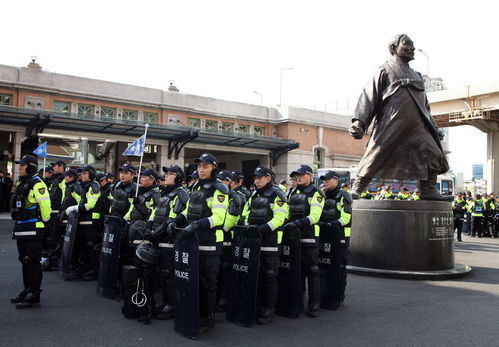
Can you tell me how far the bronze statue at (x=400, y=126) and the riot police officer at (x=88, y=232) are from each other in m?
5.53

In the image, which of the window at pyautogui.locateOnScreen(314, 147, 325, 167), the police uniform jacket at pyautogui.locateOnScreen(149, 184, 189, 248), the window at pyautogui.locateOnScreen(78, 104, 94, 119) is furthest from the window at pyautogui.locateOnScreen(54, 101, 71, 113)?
the police uniform jacket at pyautogui.locateOnScreen(149, 184, 189, 248)

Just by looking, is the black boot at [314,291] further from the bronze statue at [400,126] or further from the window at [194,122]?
the window at [194,122]

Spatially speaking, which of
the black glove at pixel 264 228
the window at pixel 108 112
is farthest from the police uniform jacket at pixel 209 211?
the window at pixel 108 112

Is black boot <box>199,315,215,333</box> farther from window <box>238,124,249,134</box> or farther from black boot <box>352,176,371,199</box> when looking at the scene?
window <box>238,124,249,134</box>

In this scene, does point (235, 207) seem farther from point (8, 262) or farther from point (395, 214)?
point (8, 262)

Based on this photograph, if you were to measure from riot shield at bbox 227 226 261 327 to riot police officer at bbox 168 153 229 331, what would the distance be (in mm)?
457

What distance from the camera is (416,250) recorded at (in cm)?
916

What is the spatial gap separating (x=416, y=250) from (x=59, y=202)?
28.0ft

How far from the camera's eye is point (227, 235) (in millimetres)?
7164

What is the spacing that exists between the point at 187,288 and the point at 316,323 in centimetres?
192

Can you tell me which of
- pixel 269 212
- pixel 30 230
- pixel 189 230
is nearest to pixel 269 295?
pixel 269 212

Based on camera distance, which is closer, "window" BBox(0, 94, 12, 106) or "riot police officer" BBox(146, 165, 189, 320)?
"riot police officer" BBox(146, 165, 189, 320)

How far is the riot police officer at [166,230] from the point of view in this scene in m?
6.29

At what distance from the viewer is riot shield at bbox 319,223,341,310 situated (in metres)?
6.98
